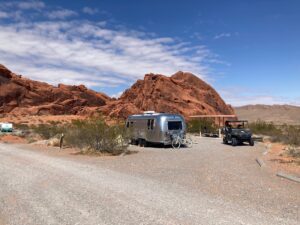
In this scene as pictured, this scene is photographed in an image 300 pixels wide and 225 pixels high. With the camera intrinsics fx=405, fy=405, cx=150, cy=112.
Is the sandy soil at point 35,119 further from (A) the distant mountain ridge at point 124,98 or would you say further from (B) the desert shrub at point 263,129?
(B) the desert shrub at point 263,129

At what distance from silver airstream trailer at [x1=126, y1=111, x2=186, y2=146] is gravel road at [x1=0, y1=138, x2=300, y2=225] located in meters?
12.0

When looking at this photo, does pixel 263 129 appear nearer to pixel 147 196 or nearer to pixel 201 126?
pixel 201 126

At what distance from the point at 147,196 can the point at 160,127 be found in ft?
60.4

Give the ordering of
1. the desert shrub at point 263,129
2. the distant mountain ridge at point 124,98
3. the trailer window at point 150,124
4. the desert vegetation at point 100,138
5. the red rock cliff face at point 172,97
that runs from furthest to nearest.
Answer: the distant mountain ridge at point 124,98 < the red rock cliff face at point 172,97 < the desert shrub at point 263,129 < the trailer window at point 150,124 < the desert vegetation at point 100,138

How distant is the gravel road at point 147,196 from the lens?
8047 mm

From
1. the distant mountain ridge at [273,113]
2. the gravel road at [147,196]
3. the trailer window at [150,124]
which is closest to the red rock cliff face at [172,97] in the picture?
the trailer window at [150,124]

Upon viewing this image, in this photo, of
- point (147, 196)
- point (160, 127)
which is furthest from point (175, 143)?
point (147, 196)

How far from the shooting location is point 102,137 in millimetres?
24922

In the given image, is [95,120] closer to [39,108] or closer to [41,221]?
[41,221]

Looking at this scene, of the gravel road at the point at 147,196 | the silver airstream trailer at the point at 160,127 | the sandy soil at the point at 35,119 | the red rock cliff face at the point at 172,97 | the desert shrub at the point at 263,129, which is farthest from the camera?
the sandy soil at the point at 35,119

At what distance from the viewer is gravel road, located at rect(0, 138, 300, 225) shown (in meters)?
8.05

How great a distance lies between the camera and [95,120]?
26.6 metres

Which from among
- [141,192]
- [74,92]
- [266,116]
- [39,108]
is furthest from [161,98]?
[266,116]

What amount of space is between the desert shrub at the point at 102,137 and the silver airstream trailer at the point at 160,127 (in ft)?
9.65
